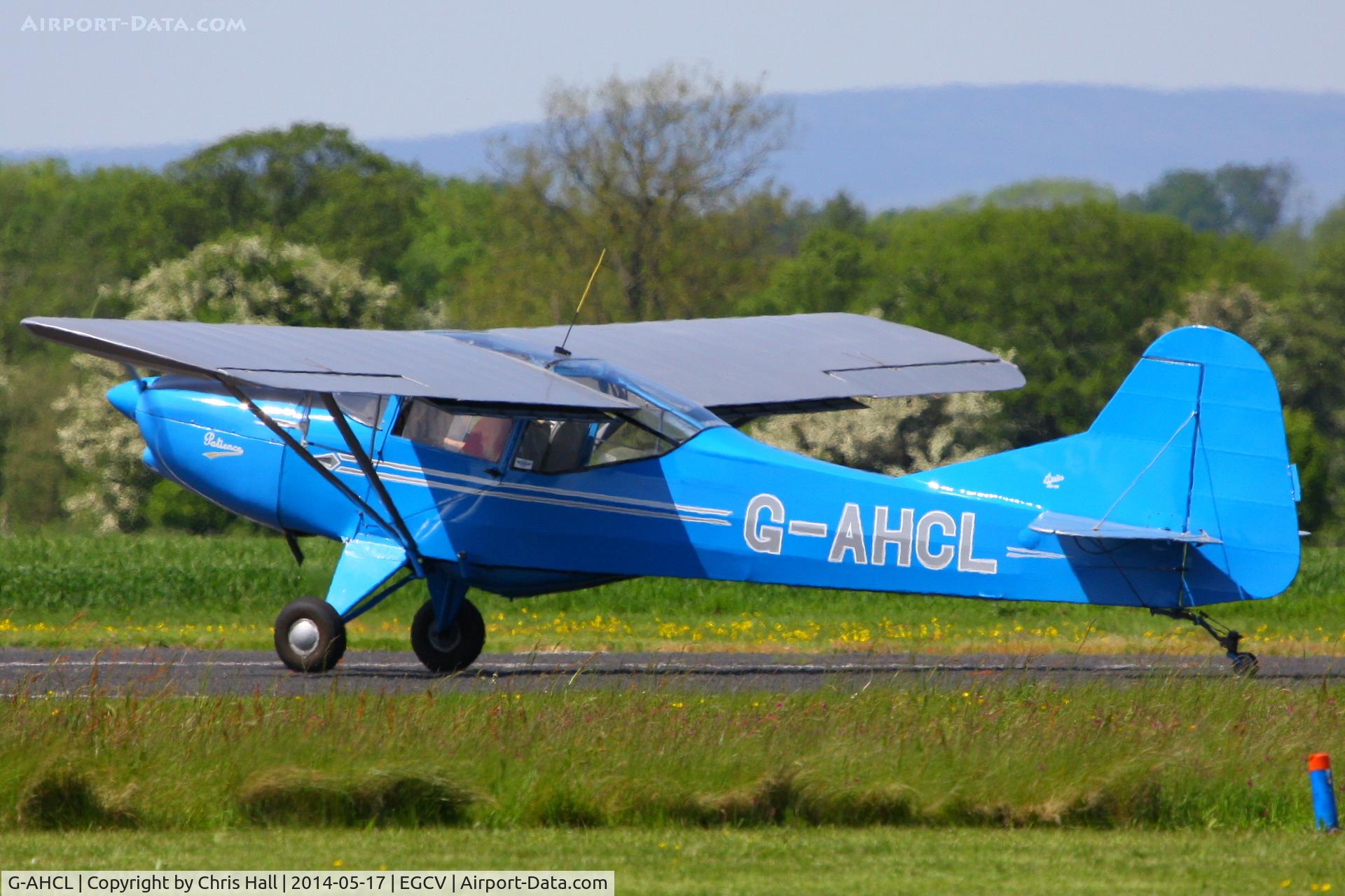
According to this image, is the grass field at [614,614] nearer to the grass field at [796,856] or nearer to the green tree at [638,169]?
the grass field at [796,856]

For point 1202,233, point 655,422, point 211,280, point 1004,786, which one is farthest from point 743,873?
point 1202,233

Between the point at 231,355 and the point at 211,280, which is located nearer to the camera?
the point at 231,355

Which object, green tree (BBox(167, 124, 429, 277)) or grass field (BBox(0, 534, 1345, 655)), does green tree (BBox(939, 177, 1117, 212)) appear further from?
grass field (BBox(0, 534, 1345, 655))

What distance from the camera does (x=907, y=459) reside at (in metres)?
40.8

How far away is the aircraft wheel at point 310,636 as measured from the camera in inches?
483

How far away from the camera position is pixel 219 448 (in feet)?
43.6

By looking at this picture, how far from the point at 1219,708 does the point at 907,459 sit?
3178 centimetres

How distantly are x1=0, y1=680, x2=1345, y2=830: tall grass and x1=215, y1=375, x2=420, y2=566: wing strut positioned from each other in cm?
344

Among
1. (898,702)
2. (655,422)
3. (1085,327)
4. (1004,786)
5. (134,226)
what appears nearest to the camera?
(1004,786)

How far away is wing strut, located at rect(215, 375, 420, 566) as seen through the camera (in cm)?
1181

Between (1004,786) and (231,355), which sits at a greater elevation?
(231,355)

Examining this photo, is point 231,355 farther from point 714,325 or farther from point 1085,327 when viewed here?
point 1085,327

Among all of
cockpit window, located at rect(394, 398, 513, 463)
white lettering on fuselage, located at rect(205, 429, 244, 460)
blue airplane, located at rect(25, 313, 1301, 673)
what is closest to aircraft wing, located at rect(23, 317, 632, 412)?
blue airplane, located at rect(25, 313, 1301, 673)

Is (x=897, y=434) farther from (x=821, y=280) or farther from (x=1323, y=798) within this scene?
(x=1323, y=798)
